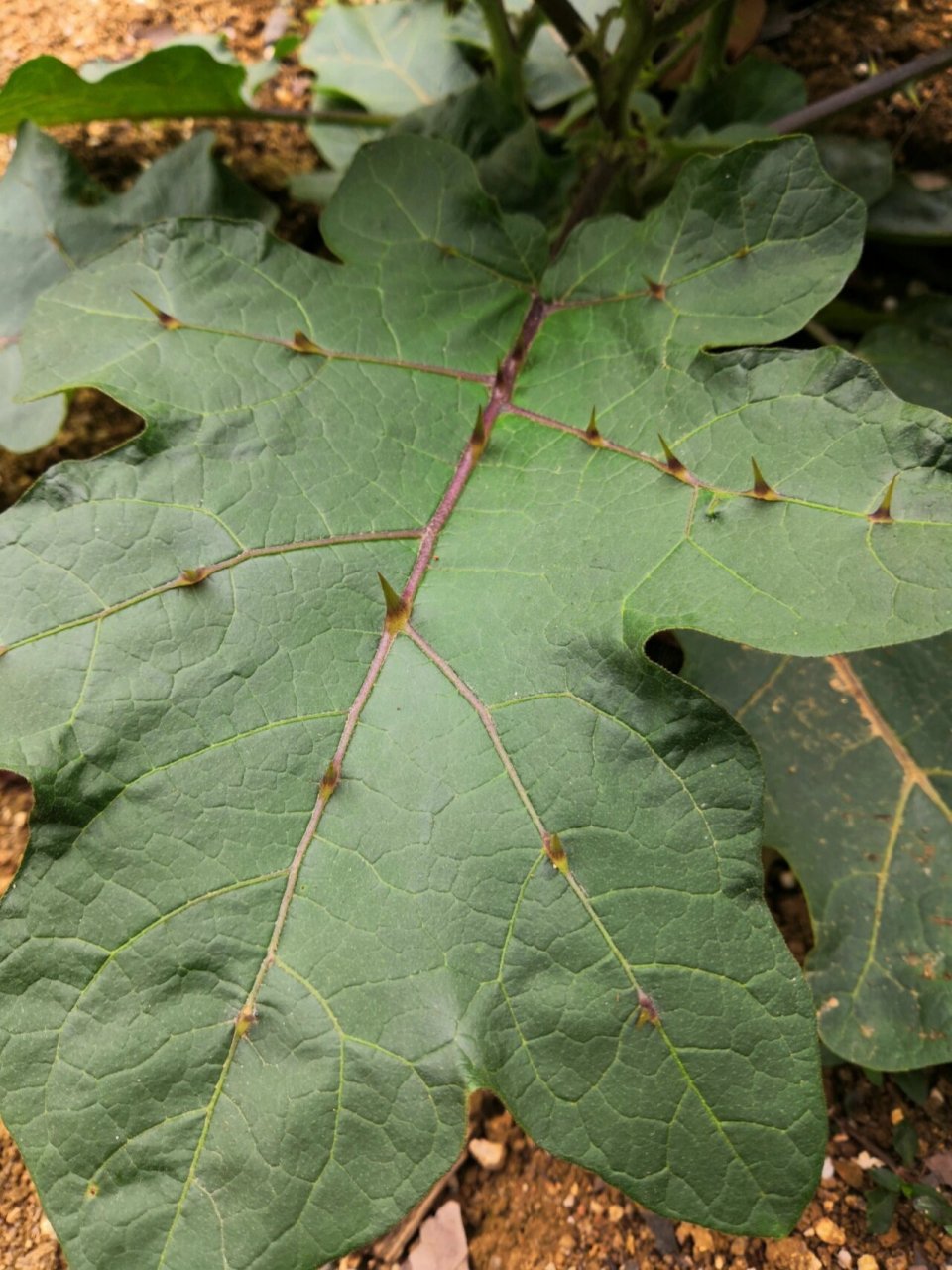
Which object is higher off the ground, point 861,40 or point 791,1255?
point 861,40

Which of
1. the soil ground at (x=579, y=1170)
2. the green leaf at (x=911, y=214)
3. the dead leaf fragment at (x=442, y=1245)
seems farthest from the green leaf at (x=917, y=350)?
the dead leaf fragment at (x=442, y=1245)

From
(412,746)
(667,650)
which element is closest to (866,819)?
(667,650)

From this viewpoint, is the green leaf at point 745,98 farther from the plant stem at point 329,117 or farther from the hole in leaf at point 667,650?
the hole in leaf at point 667,650

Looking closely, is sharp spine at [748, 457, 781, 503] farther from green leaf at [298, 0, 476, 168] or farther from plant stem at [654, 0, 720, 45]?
green leaf at [298, 0, 476, 168]

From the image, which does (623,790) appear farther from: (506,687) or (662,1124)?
(662,1124)

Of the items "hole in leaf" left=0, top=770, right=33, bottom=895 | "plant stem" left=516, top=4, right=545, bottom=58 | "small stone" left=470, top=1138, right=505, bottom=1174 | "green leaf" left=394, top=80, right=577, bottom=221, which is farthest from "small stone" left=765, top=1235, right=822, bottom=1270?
"plant stem" left=516, top=4, right=545, bottom=58

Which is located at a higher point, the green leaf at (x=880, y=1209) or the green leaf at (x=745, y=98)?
the green leaf at (x=745, y=98)

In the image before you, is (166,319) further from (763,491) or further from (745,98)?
(745,98)
